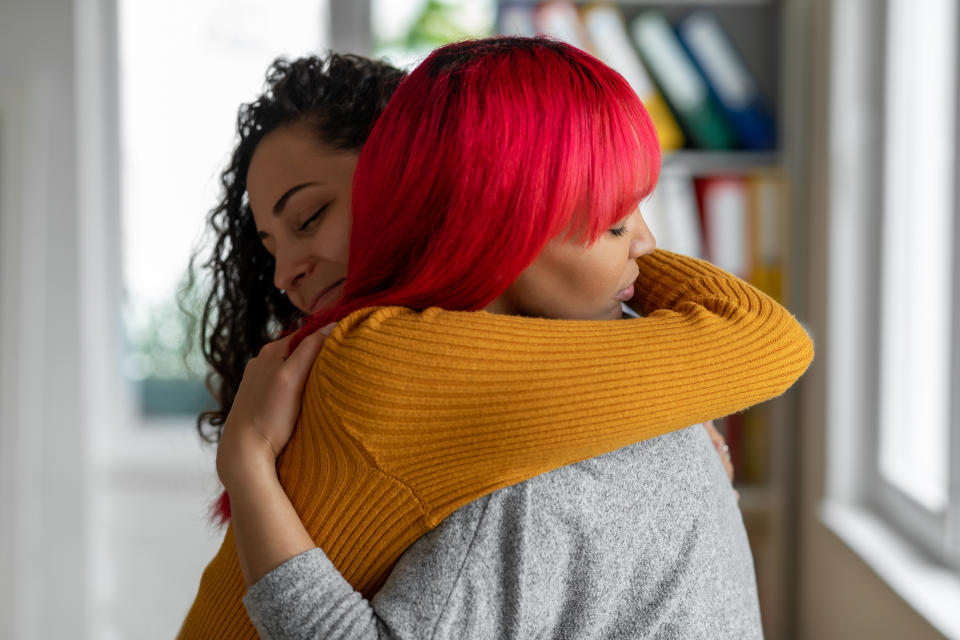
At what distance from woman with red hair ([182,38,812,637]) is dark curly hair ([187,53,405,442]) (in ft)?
0.99

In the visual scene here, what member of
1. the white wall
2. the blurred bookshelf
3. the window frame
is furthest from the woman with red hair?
the white wall

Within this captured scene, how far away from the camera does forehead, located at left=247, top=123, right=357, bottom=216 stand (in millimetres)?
933

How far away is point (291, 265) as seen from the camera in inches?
37.0

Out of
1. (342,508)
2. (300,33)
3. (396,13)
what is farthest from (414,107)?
(300,33)

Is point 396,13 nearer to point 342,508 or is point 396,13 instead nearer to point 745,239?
point 745,239

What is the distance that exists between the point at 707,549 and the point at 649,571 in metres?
0.06

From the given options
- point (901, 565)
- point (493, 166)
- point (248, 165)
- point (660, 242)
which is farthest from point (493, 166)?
point (660, 242)

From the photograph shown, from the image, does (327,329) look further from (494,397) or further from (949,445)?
(949,445)

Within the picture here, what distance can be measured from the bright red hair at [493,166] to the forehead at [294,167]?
10.0 inches

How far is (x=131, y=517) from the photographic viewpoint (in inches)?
116

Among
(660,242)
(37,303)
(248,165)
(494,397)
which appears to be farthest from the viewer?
(37,303)

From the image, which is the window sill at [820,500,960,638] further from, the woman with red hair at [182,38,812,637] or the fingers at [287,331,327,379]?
the fingers at [287,331,327,379]

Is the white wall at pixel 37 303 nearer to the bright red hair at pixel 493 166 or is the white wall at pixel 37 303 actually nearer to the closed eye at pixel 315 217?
the closed eye at pixel 315 217

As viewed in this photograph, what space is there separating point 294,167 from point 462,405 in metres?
0.43
